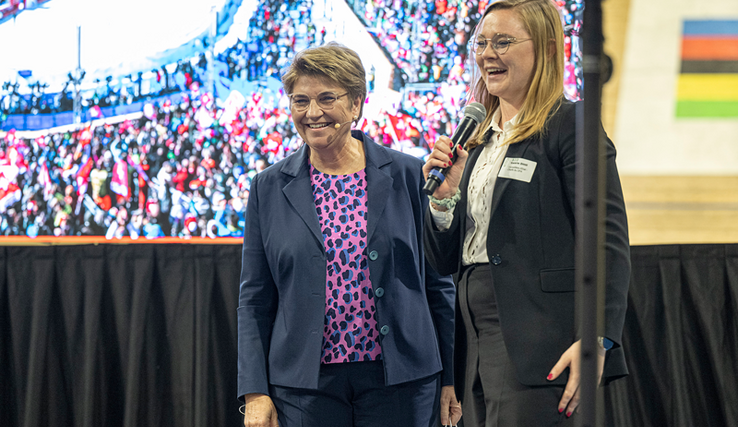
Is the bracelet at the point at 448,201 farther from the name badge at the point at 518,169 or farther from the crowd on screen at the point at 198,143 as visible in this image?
the crowd on screen at the point at 198,143

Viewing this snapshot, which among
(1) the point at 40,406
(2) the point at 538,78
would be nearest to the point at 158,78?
(1) the point at 40,406

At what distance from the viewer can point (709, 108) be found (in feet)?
7.72

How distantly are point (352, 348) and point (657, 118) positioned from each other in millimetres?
1826

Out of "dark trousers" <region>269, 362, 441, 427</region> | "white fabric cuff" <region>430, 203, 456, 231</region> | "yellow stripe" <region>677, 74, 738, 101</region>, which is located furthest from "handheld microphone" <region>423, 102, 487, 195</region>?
"yellow stripe" <region>677, 74, 738, 101</region>

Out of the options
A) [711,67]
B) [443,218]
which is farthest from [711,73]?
[443,218]

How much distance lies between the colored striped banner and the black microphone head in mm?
1244

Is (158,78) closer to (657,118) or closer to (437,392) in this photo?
(437,392)

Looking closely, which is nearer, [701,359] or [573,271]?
[573,271]

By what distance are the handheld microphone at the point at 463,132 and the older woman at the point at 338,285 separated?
39 centimetres

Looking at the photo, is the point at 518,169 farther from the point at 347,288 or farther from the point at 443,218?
the point at 347,288

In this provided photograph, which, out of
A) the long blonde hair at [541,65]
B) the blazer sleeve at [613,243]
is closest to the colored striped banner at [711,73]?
the long blonde hair at [541,65]

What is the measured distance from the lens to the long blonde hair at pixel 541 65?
1.33 metres

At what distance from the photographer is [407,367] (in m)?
1.65

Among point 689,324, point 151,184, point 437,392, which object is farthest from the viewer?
point 151,184
